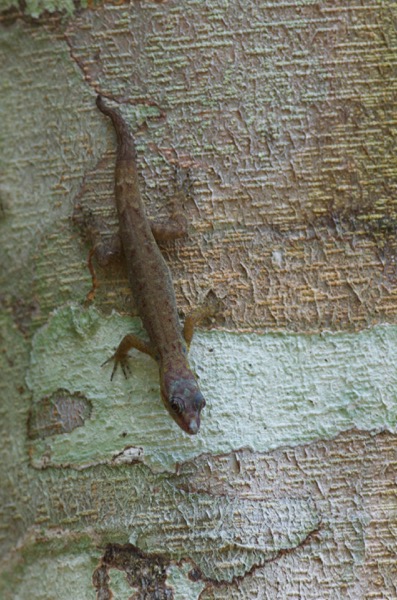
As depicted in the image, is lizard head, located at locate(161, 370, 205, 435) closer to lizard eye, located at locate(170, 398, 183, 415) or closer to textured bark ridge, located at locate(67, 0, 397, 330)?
lizard eye, located at locate(170, 398, 183, 415)

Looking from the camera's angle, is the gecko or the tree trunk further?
the gecko

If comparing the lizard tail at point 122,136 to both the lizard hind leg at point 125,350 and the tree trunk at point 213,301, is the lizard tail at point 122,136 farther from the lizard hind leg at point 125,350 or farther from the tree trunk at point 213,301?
the lizard hind leg at point 125,350

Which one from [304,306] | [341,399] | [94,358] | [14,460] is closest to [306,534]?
[341,399]

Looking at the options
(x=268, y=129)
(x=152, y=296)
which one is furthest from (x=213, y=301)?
(x=268, y=129)

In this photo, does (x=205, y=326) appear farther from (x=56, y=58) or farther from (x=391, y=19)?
(x=391, y=19)

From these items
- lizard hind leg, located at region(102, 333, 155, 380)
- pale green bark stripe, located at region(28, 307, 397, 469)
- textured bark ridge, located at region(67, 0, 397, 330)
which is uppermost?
textured bark ridge, located at region(67, 0, 397, 330)

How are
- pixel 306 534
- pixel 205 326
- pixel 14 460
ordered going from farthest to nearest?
pixel 14 460 < pixel 205 326 < pixel 306 534

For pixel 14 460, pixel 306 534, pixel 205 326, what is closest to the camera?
pixel 306 534

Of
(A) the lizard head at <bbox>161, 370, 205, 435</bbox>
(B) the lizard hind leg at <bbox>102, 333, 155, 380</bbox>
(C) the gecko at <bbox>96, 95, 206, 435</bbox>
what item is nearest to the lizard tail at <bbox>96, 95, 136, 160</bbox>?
(C) the gecko at <bbox>96, 95, 206, 435</bbox>
